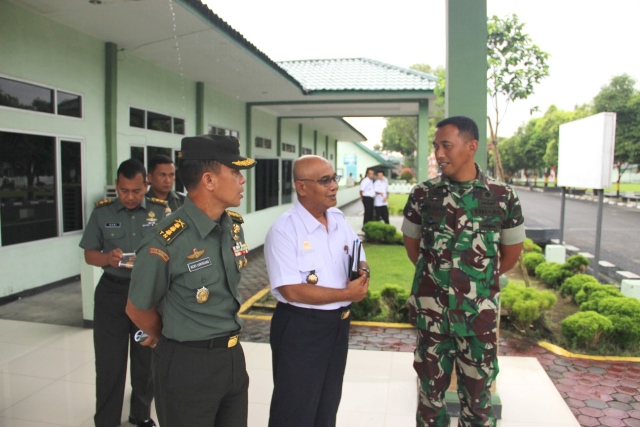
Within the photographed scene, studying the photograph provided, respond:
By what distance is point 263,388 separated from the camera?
11.8 feet

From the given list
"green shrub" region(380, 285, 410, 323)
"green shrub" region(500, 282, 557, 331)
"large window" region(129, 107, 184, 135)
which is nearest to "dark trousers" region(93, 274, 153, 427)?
"green shrub" region(380, 285, 410, 323)

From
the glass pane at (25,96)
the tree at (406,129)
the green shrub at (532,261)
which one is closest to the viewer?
the glass pane at (25,96)

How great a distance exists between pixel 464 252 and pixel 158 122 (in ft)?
23.8

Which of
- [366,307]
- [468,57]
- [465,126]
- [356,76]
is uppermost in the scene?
[356,76]

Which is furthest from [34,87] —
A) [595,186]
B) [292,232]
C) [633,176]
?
[633,176]

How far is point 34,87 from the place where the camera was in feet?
19.3

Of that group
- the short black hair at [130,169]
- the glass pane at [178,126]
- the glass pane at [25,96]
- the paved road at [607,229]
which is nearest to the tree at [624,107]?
the paved road at [607,229]

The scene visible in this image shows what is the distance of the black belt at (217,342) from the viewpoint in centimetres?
179

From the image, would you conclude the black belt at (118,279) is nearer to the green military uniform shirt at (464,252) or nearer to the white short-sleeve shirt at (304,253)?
the white short-sleeve shirt at (304,253)

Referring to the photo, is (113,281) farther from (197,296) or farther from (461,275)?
(461,275)

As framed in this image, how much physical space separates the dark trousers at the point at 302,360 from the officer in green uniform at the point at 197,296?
303mm

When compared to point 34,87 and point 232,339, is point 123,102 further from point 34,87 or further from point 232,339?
point 232,339

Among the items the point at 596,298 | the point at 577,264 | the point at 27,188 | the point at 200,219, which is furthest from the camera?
the point at 577,264

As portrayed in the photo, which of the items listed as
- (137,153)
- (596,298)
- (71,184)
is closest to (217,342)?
(596,298)
